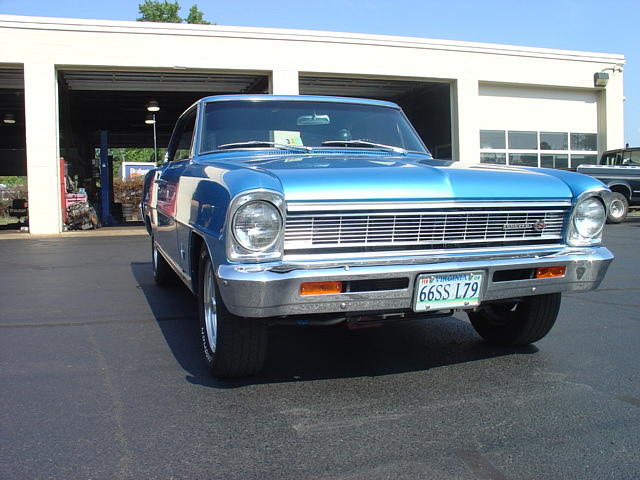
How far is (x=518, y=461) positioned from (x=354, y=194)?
1356 mm

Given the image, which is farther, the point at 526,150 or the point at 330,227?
the point at 526,150

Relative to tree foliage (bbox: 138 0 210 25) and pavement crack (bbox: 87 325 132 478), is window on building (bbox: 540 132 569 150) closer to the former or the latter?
pavement crack (bbox: 87 325 132 478)

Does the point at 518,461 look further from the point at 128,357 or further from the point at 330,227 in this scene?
the point at 128,357

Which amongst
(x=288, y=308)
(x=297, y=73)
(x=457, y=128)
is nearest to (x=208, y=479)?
(x=288, y=308)

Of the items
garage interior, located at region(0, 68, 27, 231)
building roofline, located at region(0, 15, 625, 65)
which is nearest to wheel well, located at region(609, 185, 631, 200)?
building roofline, located at region(0, 15, 625, 65)

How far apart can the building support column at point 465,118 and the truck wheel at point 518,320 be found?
14423mm

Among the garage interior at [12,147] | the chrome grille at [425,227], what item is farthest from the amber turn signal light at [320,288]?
the garage interior at [12,147]

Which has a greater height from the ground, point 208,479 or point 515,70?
point 515,70

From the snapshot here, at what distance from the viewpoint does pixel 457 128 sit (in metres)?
18.2

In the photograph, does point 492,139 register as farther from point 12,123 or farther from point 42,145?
point 12,123

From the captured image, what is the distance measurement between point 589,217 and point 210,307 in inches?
86.9

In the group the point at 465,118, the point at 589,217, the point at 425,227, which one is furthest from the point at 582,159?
the point at 425,227

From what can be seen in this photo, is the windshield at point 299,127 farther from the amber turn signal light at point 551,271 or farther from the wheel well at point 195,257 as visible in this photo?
the amber turn signal light at point 551,271

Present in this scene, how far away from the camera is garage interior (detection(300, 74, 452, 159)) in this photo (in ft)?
62.4
